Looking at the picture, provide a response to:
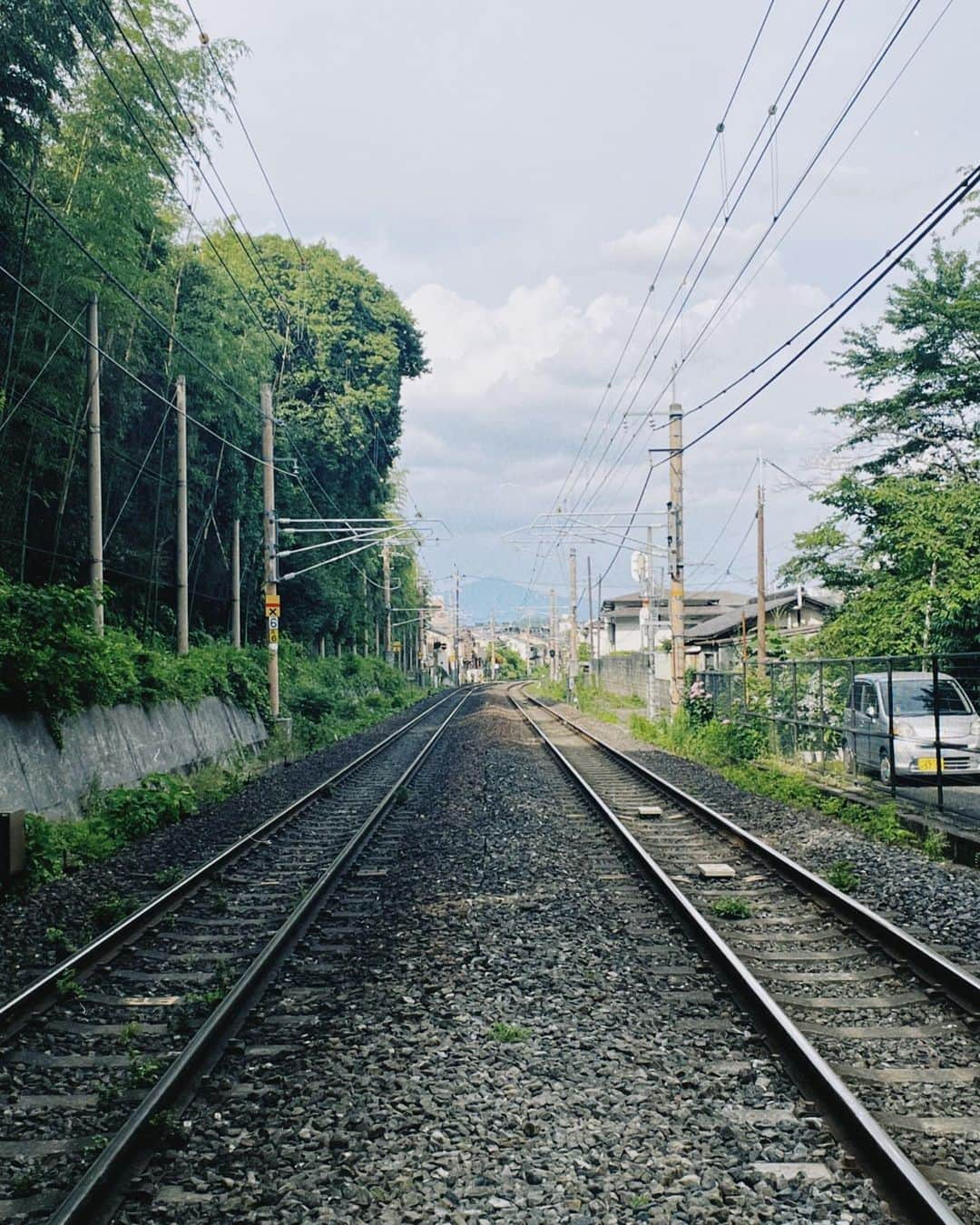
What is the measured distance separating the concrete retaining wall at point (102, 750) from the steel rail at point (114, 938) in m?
2.42

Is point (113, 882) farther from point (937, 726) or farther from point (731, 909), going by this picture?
point (937, 726)

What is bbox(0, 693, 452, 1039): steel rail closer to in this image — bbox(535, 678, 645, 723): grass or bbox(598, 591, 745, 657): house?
bbox(535, 678, 645, 723): grass

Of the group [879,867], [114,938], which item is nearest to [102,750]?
[114,938]

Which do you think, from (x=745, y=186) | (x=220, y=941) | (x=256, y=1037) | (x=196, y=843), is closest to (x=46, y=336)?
(x=196, y=843)

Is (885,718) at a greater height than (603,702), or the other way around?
(885,718)

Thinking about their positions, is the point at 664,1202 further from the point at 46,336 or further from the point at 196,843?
the point at 46,336

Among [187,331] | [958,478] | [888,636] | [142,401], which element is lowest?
[888,636]

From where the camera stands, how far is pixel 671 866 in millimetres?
10047

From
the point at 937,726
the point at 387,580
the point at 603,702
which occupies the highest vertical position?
the point at 387,580

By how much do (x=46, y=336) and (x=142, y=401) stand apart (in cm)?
638

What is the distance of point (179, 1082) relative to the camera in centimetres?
472

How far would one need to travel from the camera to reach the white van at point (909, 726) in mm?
12750

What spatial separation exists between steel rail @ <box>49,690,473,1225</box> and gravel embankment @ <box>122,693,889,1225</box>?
0.10 meters

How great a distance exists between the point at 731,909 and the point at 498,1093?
3.76 metres
